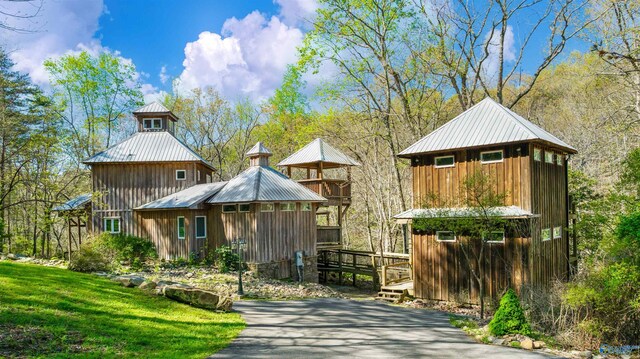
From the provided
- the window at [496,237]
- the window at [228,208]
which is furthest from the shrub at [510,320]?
the window at [228,208]

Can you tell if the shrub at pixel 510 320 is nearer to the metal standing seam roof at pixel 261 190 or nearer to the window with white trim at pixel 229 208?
the metal standing seam roof at pixel 261 190

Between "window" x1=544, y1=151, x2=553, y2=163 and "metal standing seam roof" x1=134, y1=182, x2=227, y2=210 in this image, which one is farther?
"metal standing seam roof" x1=134, y1=182, x2=227, y2=210

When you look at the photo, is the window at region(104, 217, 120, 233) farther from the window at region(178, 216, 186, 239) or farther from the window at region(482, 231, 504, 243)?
the window at region(482, 231, 504, 243)

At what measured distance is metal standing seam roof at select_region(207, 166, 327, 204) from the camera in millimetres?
23062

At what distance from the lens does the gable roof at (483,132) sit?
17453 mm

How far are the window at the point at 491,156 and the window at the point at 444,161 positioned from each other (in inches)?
47.3

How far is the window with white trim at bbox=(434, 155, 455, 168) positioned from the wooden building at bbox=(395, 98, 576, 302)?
4 centimetres

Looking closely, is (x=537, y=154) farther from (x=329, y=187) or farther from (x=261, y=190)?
(x=261, y=190)

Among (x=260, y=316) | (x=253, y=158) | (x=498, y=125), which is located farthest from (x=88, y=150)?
(x=498, y=125)

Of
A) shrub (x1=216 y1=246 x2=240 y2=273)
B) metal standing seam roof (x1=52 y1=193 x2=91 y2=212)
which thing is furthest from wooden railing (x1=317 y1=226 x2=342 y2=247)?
metal standing seam roof (x1=52 y1=193 x2=91 y2=212)

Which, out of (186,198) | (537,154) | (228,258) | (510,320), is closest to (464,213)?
(537,154)

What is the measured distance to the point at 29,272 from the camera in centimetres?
1470

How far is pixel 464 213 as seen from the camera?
17.2 metres

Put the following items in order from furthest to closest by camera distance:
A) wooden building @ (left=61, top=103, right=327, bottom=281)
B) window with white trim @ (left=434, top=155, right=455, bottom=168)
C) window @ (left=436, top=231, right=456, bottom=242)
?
wooden building @ (left=61, top=103, right=327, bottom=281) < window with white trim @ (left=434, top=155, right=455, bottom=168) < window @ (left=436, top=231, right=456, bottom=242)
